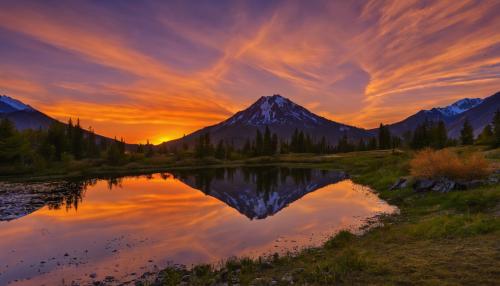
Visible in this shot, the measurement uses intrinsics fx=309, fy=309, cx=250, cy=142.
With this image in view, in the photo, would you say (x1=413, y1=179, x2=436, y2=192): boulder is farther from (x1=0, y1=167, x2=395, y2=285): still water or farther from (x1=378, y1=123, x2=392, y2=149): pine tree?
(x1=378, y1=123, x2=392, y2=149): pine tree

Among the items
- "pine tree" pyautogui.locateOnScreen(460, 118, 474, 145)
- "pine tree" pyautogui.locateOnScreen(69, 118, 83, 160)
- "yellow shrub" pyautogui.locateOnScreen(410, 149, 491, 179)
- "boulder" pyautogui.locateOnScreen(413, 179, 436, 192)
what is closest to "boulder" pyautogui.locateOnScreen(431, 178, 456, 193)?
"boulder" pyautogui.locateOnScreen(413, 179, 436, 192)

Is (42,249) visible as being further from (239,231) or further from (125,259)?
(239,231)

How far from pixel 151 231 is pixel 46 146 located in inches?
3127

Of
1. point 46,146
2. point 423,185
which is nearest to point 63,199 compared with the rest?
point 423,185

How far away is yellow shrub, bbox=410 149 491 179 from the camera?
24219mm

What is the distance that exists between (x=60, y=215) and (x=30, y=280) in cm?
1610

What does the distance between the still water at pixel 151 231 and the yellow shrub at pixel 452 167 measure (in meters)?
5.21

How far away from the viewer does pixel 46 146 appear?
3302 inches

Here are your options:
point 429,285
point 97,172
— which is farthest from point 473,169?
point 97,172

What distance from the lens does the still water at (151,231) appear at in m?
14.6

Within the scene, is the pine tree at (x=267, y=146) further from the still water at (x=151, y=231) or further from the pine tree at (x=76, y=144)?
the still water at (x=151, y=231)

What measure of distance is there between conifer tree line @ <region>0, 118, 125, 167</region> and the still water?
46.5 m

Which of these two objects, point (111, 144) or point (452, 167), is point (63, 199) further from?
point (111, 144)

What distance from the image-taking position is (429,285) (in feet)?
26.5
